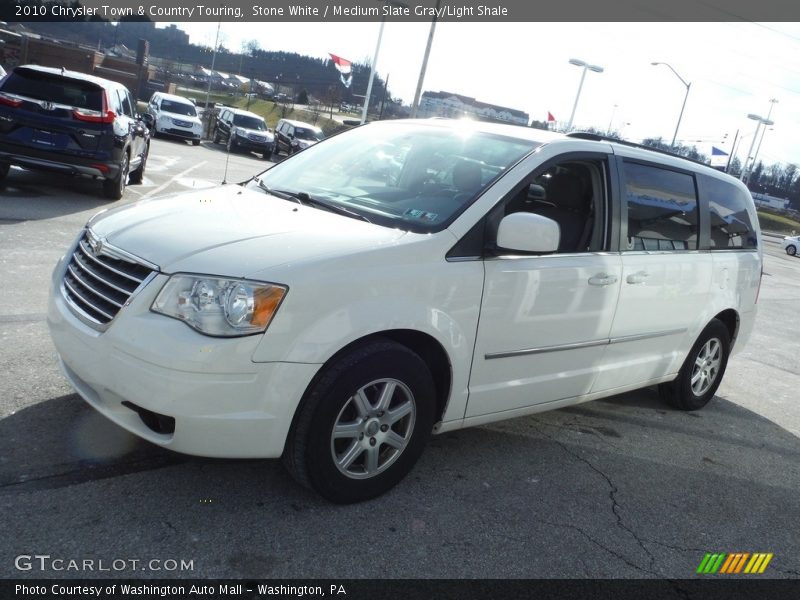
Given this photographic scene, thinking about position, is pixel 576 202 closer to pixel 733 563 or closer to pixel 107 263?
pixel 733 563

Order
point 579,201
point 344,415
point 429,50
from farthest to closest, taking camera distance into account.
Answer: point 429,50, point 579,201, point 344,415

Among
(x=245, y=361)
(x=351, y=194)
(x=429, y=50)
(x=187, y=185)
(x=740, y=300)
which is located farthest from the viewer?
(x=429, y=50)

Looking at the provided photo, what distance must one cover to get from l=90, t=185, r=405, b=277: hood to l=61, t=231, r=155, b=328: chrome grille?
72mm

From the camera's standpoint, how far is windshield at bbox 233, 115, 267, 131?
97.1 ft

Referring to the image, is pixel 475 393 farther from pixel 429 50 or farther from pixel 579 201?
pixel 429 50

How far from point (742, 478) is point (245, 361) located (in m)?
3.36

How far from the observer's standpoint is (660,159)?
197 inches

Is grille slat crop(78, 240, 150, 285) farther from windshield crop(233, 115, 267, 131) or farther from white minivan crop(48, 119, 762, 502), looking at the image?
windshield crop(233, 115, 267, 131)

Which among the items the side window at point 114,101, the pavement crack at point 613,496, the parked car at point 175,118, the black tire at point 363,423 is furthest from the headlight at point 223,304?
the parked car at point 175,118

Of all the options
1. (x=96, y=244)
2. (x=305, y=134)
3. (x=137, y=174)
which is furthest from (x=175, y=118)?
(x=96, y=244)

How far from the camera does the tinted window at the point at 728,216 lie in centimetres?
546

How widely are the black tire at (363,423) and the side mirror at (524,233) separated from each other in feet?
2.44

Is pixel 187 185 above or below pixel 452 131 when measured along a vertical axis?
below

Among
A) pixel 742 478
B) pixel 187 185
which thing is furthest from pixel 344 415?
pixel 187 185
